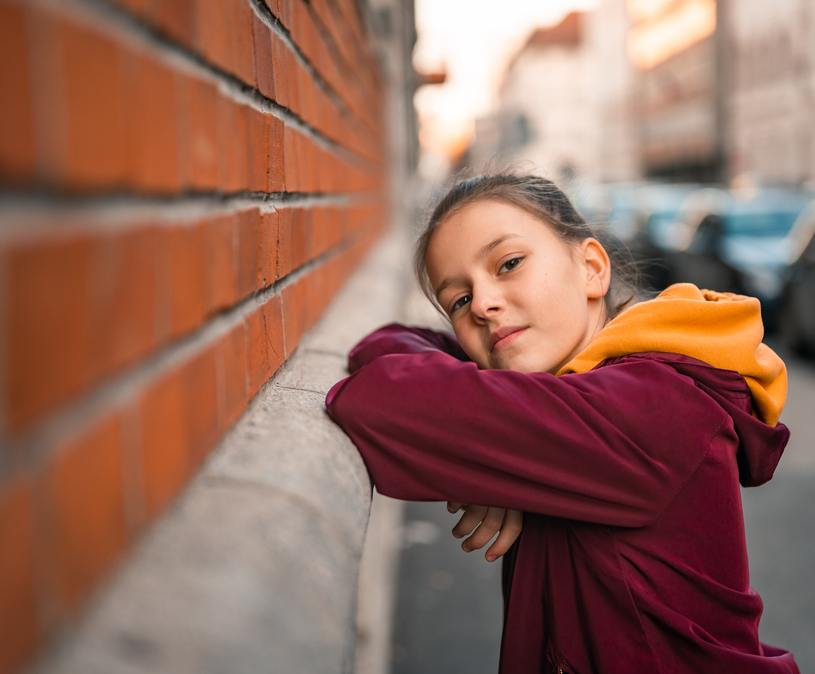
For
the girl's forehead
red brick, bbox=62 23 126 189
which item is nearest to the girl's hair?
the girl's forehead

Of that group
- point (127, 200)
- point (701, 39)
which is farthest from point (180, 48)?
point (701, 39)

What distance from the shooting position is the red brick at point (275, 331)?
127 centimetres

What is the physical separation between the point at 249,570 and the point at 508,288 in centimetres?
100

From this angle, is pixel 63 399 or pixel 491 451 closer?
pixel 63 399

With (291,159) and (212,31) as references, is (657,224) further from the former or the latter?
(212,31)

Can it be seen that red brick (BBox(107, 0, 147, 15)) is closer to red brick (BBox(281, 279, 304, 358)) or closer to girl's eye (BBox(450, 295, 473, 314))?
red brick (BBox(281, 279, 304, 358))

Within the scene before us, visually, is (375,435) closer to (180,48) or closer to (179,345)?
(179,345)

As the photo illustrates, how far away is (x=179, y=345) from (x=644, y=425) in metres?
0.78

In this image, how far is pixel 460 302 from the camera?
1.71m

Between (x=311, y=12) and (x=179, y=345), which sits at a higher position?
(x=311, y=12)

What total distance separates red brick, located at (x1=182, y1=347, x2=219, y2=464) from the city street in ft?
8.35

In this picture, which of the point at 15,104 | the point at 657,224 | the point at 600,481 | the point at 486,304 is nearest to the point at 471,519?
the point at 600,481

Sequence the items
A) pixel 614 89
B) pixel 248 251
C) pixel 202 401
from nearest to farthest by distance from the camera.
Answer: pixel 202 401 < pixel 248 251 < pixel 614 89

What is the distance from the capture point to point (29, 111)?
0.51m
